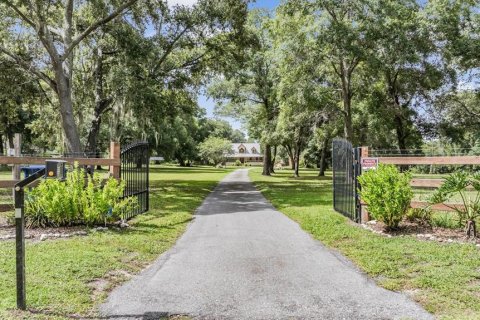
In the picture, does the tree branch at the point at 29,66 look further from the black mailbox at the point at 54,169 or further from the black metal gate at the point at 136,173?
the black mailbox at the point at 54,169

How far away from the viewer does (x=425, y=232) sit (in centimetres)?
734

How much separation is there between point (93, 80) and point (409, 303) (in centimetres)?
1954

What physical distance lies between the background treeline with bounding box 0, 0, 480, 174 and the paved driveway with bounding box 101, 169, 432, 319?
1108cm

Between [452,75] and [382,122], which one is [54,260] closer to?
[382,122]

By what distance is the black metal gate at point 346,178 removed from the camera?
9.08 metres

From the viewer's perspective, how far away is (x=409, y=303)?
13.4ft

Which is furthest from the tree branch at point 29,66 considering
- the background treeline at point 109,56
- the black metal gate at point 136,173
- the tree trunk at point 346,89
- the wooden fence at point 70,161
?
the tree trunk at point 346,89

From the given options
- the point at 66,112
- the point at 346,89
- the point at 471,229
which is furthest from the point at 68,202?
the point at 346,89

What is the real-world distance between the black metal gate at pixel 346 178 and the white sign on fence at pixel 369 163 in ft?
0.98

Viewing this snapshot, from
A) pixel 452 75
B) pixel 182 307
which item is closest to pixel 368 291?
pixel 182 307

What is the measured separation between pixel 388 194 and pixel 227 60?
14.1 meters

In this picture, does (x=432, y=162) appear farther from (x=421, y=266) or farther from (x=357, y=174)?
(x=421, y=266)

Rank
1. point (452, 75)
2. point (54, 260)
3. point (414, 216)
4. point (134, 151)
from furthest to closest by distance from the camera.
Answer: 1. point (452, 75)
2. point (134, 151)
3. point (414, 216)
4. point (54, 260)

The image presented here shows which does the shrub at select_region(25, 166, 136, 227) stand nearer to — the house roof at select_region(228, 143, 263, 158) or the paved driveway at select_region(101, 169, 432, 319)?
the paved driveway at select_region(101, 169, 432, 319)
